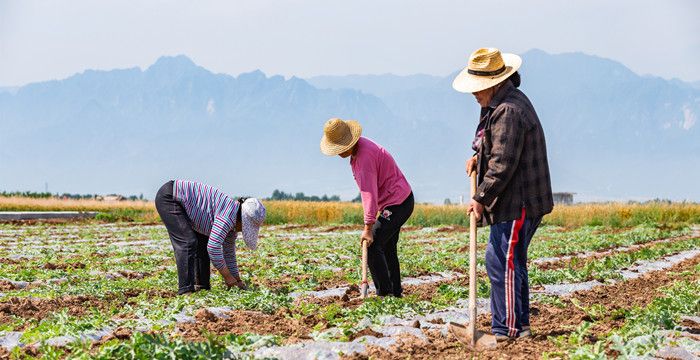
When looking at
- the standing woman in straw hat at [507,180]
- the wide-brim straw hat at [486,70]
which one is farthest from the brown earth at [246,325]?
the wide-brim straw hat at [486,70]

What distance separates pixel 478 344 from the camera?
6.07 meters

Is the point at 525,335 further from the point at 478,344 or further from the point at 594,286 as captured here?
the point at 594,286

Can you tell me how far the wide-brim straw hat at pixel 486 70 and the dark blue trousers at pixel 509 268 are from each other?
37.4 inches

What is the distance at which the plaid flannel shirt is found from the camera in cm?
593

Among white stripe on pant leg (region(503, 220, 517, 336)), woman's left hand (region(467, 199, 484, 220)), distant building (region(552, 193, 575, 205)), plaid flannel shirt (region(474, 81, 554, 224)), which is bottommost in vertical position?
distant building (region(552, 193, 575, 205))

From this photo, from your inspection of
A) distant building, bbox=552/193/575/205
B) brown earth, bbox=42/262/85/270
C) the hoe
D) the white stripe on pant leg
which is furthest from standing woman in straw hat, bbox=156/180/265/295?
distant building, bbox=552/193/575/205

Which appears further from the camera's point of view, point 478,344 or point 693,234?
point 693,234

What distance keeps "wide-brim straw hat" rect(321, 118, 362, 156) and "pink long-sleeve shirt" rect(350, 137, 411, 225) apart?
0.14 meters

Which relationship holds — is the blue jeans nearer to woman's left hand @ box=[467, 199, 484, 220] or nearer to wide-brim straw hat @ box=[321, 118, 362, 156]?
wide-brim straw hat @ box=[321, 118, 362, 156]

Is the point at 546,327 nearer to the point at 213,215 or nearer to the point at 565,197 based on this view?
the point at 213,215

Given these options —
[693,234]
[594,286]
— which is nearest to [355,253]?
[594,286]

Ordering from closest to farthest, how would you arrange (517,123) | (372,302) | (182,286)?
(517,123) → (372,302) → (182,286)

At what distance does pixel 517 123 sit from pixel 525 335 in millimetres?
1538

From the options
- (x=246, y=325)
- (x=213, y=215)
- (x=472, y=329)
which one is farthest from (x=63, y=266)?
(x=472, y=329)
